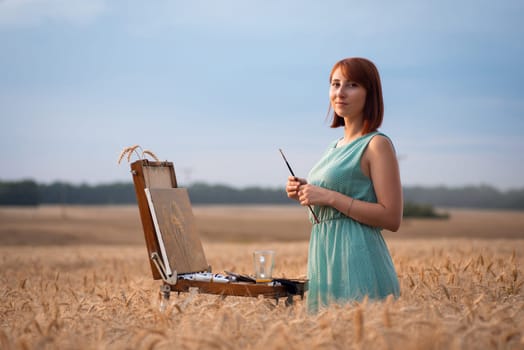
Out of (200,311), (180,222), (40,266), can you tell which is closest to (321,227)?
(200,311)

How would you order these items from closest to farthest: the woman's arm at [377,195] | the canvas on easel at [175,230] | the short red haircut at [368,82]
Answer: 1. the woman's arm at [377,195]
2. the short red haircut at [368,82]
3. the canvas on easel at [175,230]

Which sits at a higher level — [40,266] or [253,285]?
[253,285]

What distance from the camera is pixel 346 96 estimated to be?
3.92 m

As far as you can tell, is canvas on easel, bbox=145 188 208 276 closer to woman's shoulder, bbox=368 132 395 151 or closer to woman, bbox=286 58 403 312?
woman, bbox=286 58 403 312

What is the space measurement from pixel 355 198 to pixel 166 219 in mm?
1657

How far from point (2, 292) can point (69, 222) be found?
112 ft

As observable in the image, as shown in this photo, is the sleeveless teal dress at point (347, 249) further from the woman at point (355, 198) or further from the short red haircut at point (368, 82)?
the short red haircut at point (368, 82)

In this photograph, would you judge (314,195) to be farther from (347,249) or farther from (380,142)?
(380,142)

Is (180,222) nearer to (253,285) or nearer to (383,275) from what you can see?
(253,285)

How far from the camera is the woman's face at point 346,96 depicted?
3.91 meters

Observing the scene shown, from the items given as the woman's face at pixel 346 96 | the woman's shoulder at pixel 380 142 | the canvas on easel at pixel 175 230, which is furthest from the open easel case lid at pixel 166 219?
the woman's shoulder at pixel 380 142

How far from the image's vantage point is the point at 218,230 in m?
38.1

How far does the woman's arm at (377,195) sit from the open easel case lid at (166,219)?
135 centimetres

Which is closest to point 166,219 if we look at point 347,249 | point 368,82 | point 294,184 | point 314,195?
point 294,184
